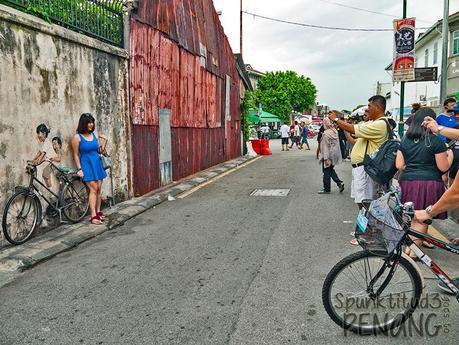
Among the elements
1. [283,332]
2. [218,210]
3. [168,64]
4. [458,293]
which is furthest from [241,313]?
[168,64]

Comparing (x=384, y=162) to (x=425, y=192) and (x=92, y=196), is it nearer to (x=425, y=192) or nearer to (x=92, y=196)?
(x=425, y=192)

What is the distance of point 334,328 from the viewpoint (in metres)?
3.27

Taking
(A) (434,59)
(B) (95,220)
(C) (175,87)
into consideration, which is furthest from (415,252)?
(A) (434,59)

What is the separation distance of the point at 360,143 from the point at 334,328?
2841mm

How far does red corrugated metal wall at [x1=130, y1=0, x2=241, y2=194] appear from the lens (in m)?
9.16

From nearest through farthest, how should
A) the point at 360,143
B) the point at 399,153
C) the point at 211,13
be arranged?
the point at 399,153, the point at 360,143, the point at 211,13

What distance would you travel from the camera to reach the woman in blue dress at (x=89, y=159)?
6457 mm

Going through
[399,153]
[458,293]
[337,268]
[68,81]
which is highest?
[68,81]

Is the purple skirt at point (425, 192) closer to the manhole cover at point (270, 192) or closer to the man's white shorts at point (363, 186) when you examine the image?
the man's white shorts at point (363, 186)

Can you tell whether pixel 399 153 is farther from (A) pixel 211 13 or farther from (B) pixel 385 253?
(A) pixel 211 13

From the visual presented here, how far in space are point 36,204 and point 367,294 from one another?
4.53 metres

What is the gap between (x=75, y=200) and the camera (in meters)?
6.64

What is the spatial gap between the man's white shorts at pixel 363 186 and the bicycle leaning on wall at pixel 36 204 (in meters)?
4.26

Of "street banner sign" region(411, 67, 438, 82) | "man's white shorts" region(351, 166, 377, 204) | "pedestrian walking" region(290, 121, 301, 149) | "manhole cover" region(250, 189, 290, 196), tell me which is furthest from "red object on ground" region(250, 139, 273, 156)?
"man's white shorts" region(351, 166, 377, 204)
